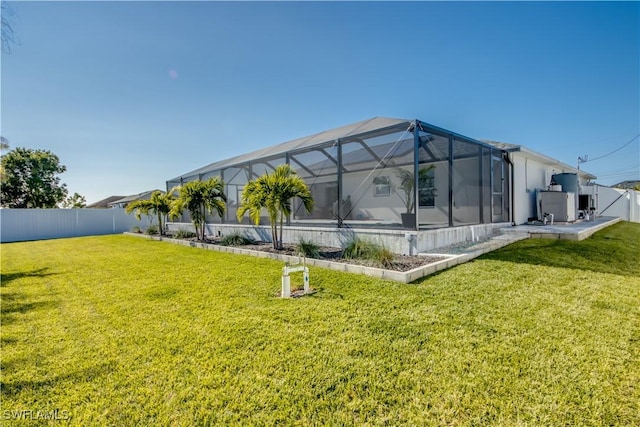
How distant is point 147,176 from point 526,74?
2243 cm

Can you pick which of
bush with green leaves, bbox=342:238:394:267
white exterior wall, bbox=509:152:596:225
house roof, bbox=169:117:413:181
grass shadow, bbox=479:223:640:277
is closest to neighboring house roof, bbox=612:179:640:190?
white exterior wall, bbox=509:152:596:225

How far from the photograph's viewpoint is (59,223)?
55.3 feet

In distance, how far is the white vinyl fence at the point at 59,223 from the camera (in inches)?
606

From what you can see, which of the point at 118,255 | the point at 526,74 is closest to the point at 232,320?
the point at 118,255

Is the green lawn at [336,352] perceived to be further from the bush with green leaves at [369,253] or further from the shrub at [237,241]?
the shrub at [237,241]

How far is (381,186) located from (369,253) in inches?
Result: 217

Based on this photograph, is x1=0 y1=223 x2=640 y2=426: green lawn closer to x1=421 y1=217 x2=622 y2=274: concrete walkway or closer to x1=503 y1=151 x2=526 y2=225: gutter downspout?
x1=421 y1=217 x2=622 y2=274: concrete walkway

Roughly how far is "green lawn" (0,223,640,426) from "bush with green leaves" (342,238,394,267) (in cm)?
97

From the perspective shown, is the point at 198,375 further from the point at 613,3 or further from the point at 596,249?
the point at 613,3

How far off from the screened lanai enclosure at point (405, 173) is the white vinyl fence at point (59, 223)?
1392 cm

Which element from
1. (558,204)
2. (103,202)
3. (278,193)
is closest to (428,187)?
(278,193)

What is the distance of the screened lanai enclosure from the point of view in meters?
7.20

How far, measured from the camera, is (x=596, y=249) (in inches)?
253

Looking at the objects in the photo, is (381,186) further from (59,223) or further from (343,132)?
(59,223)
